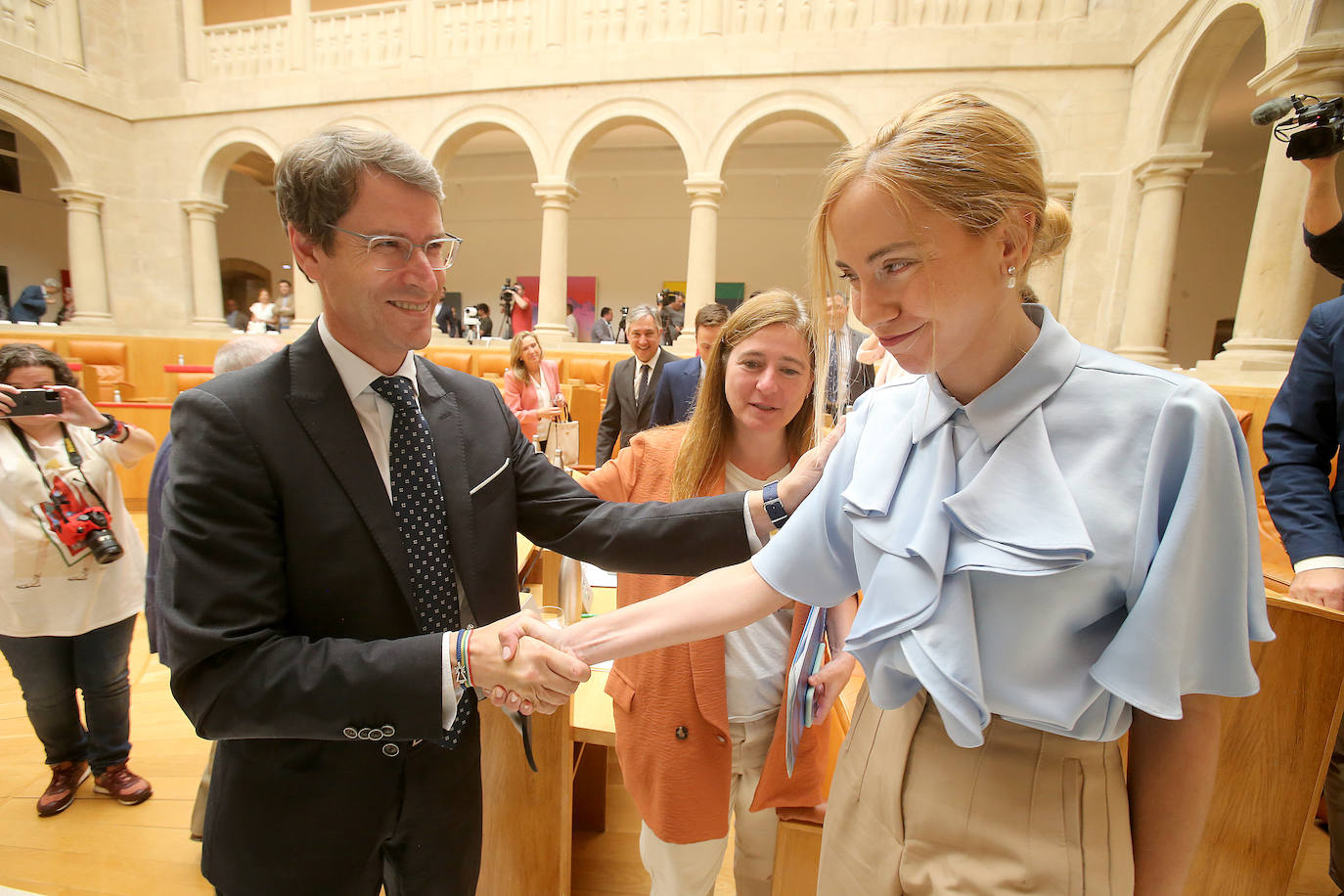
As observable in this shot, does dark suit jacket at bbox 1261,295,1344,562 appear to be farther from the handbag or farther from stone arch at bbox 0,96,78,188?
stone arch at bbox 0,96,78,188

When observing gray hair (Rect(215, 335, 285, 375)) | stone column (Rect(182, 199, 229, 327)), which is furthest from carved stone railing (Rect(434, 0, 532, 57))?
gray hair (Rect(215, 335, 285, 375))

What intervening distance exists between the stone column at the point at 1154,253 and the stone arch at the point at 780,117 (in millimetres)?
3519

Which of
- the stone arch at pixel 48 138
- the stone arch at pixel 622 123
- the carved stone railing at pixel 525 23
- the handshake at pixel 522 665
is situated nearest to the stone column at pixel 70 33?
the carved stone railing at pixel 525 23

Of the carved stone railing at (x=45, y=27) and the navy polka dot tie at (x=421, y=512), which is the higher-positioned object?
the carved stone railing at (x=45, y=27)

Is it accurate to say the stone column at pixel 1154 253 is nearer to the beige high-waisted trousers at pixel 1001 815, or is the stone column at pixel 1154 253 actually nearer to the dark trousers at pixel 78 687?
the beige high-waisted trousers at pixel 1001 815

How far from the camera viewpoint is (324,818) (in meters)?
1.11

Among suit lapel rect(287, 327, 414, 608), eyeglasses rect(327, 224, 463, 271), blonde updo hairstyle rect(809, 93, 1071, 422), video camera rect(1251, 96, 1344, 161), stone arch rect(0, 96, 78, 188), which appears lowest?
suit lapel rect(287, 327, 414, 608)

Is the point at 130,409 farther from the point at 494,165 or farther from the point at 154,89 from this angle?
the point at 494,165

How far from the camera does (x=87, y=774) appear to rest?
2723 millimetres

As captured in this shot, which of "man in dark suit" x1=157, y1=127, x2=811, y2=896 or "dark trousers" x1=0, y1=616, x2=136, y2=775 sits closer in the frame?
"man in dark suit" x1=157, y1=127, x2=811, y2=896

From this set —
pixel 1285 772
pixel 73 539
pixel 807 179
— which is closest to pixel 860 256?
pixel 1285 772

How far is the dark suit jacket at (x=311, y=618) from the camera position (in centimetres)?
97

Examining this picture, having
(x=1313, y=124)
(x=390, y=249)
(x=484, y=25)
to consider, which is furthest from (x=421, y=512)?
(x=484, y=25)

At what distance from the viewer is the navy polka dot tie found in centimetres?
115
